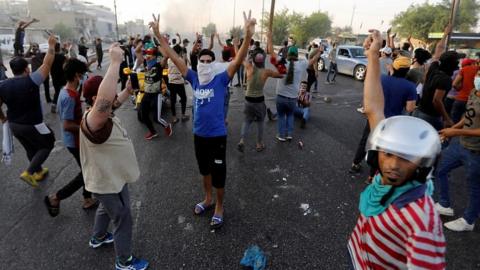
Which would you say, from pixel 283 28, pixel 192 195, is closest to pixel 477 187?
pixel 192 195

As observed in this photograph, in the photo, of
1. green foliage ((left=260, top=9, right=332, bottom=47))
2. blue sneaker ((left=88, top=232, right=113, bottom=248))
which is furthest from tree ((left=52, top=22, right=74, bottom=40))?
blue sneaker ((left=88, top=232, right=113, bottom=248))

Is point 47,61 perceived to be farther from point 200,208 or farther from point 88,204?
point 200,208

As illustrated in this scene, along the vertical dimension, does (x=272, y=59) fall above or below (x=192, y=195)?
above

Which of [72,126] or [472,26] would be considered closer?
[72,126]

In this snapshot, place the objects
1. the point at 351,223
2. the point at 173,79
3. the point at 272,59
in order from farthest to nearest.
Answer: the point at 173,79, the point at 272,59, the point at 351,223

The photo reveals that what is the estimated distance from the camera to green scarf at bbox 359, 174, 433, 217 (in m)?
1.13

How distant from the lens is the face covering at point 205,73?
308cm

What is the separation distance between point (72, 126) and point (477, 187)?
4.24 m

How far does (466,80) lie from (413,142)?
5.19m

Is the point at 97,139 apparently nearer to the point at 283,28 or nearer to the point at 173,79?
the point at 173,79

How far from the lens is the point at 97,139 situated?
6.98 feet

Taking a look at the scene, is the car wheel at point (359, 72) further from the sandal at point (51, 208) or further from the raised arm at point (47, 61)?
the sandal at point (51, 208)

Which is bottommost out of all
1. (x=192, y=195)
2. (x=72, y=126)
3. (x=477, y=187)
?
(x=192, y=195)

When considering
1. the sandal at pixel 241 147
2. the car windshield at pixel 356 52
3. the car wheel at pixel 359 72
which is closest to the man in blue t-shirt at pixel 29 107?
the sandal at pixel 241 147
